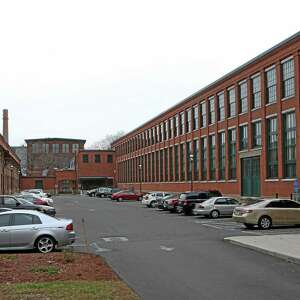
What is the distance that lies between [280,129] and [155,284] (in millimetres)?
35995

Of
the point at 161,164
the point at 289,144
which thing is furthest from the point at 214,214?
the point at 161,164

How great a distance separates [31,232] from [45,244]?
565 millimetres

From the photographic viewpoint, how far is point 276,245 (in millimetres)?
18562

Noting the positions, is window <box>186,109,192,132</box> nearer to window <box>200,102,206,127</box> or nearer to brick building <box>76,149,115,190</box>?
window <box>200,102,206,127</box>

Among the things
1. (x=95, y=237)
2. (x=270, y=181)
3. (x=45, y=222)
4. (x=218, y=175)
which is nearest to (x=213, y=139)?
(x=218, y=175)

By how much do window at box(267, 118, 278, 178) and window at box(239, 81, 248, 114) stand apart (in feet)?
18.9

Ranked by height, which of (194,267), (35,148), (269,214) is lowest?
(194,267)

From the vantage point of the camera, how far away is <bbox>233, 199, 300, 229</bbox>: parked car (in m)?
27.1

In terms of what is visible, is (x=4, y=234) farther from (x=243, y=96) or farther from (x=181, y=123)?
(x=181, y=123)

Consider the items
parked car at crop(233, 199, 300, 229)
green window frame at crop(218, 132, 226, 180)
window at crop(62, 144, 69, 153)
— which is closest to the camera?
parked car at crop(233, 199, 300, 229)

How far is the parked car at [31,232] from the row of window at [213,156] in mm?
29303

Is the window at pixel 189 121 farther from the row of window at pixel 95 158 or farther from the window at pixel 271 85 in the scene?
the row of window at pixel 95 158

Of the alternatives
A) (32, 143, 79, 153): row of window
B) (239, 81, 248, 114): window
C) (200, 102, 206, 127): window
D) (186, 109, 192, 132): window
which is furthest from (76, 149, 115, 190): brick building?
(239, 81, 248, 114): window

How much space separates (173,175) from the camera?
3265 inches
